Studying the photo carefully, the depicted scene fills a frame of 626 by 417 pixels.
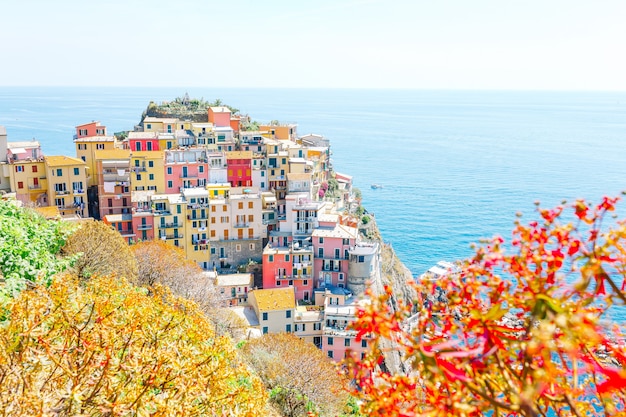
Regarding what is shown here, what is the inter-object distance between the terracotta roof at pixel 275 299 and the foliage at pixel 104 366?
1028 inches

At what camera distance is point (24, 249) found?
13.6 meters

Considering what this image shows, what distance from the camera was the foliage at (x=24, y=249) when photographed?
1210 cm

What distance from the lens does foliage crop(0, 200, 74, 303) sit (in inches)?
476

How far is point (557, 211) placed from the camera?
3.95 m

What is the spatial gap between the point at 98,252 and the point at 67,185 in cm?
2506

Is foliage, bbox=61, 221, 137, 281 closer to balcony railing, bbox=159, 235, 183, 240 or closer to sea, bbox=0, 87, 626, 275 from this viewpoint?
balcony railing, bbox=159, 235, 183, 240

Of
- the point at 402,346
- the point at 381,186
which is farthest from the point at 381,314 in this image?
the point at 381,186

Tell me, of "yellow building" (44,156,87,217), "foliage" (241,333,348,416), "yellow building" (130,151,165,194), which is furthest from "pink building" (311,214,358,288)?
"yellow building" (44,156,87,217)

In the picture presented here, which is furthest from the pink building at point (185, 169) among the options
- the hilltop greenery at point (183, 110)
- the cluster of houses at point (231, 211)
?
the hilltop greenery at point (183, 110)

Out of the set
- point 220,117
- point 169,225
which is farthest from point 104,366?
point 220,117

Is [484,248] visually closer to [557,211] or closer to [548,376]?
[557,211]

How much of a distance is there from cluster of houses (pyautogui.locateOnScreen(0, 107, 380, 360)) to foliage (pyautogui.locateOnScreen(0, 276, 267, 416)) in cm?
2675

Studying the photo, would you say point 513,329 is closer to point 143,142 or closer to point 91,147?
point 143,142

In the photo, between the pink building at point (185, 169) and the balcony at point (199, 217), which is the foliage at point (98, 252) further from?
the pink building at point (185, 169)
